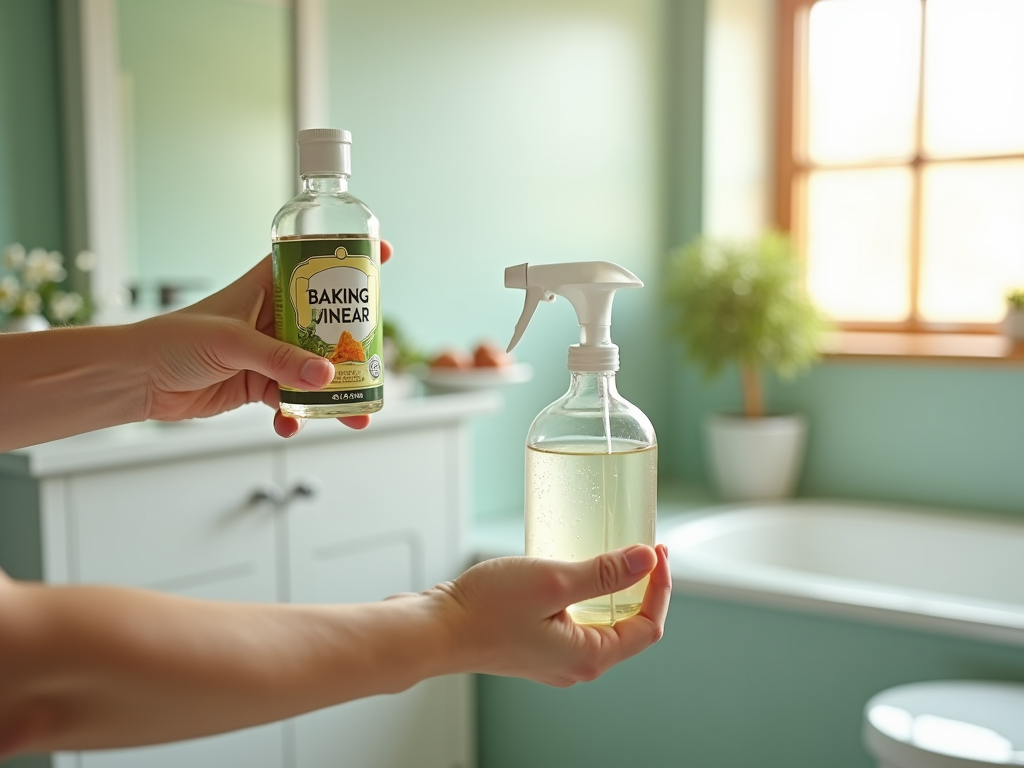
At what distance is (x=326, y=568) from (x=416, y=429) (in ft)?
1.11

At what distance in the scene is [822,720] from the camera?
223 centimetres

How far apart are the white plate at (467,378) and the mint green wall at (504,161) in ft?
0.64

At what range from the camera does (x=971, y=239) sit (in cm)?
329

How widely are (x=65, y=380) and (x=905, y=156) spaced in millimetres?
2960

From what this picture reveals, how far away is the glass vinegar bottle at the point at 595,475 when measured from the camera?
0.78 m

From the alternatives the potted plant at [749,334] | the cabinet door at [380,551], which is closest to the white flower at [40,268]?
the cabinet door at [380,551]

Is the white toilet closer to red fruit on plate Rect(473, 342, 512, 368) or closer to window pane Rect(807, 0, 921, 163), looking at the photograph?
red fruit on plate Rect(473, 342, 512, 368)

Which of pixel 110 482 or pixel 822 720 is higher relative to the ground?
pixel 110 482

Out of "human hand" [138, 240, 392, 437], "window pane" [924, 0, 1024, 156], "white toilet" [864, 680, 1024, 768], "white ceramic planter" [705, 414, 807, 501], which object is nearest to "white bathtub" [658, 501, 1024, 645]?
"white ceramic planter" [705, 414, 807, 501]

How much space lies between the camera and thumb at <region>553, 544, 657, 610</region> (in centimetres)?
71

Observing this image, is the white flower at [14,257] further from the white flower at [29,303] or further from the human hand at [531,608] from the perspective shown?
the human hand at [531,608]

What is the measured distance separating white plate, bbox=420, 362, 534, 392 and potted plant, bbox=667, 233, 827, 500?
0.83 meters

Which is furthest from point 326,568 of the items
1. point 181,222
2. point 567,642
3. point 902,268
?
point 902,268

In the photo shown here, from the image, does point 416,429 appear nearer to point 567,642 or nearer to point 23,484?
point 23,484
